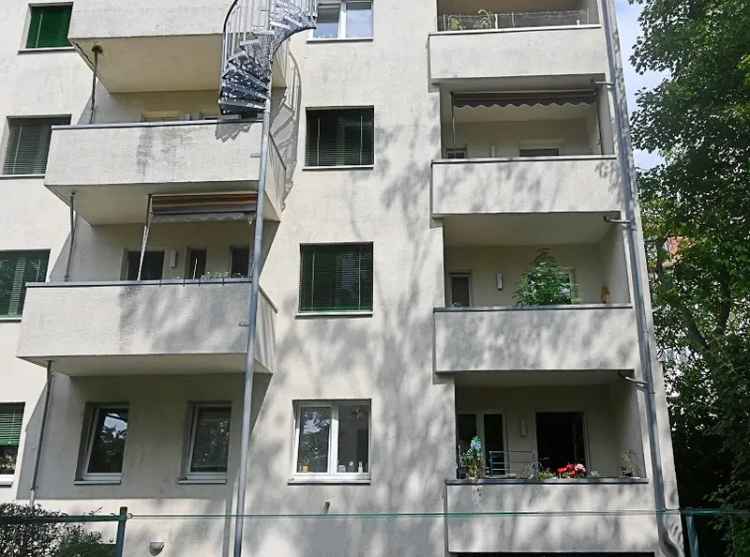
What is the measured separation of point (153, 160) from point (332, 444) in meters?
5.87

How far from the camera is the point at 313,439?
11555 mm

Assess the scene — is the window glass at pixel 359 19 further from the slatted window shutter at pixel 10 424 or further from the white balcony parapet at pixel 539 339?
the slatted window shutter at pixel 10 424

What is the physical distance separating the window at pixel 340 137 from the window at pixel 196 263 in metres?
2.74

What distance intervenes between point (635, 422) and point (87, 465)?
9482 millimetres

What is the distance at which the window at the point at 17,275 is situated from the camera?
12.6m

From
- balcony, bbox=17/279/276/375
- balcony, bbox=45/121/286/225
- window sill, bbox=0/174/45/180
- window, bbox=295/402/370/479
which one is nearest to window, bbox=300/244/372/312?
balcony, bbox=45/121/286/225

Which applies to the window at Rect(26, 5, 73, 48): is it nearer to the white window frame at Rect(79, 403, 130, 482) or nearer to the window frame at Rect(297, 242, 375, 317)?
the window frame at Rect(297, 242, 375, 317)

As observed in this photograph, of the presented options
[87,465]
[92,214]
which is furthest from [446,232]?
[87,465]

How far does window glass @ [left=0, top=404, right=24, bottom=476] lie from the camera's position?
1170 cm

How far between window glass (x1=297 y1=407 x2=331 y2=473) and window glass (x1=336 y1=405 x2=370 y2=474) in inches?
9.7

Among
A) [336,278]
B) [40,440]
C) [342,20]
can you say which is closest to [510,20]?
[342,20]

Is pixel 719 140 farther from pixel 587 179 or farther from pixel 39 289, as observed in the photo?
pixel 39 289

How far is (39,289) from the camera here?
10.9 meters

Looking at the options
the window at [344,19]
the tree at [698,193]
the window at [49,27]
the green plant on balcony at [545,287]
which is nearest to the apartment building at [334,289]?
the window at [344,19]
